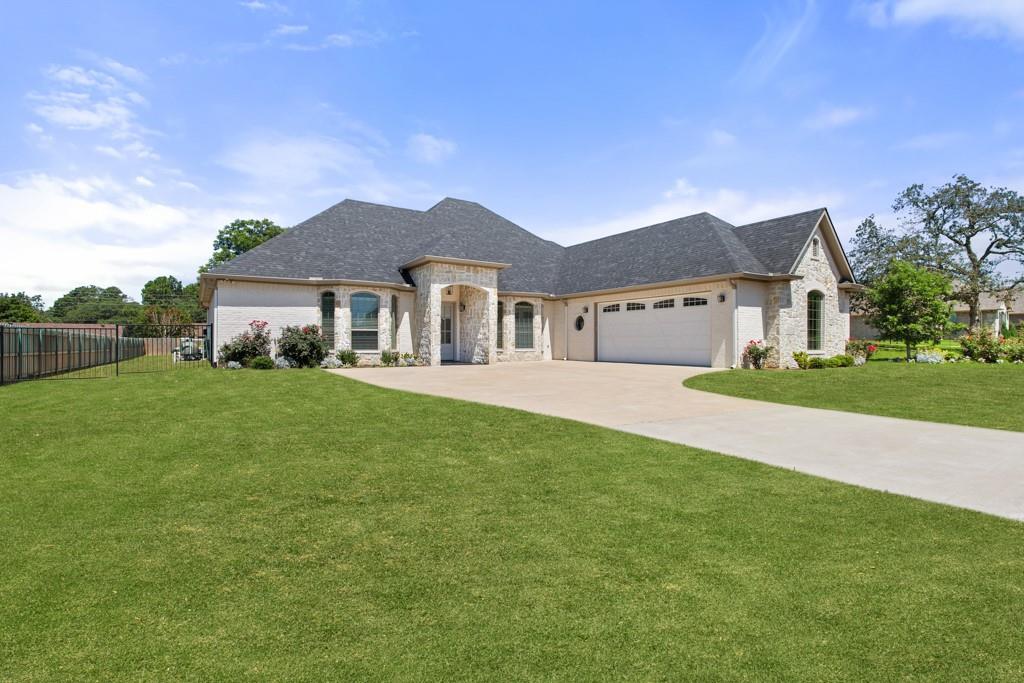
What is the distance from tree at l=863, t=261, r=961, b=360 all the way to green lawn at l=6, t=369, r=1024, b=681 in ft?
74.1

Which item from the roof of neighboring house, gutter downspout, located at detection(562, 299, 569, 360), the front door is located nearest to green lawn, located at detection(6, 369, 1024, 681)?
the roof of neighboring house

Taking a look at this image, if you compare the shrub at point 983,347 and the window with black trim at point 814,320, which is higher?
the window with black trim at point 814,320

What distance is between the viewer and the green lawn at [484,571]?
7.79 ft

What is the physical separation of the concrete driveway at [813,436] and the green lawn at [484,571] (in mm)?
680

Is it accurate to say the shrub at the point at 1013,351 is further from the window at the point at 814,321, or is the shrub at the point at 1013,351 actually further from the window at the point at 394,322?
the window at the point at 394,322

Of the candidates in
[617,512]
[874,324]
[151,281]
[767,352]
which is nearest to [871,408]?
[617,512]

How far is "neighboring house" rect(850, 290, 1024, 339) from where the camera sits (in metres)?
39.8

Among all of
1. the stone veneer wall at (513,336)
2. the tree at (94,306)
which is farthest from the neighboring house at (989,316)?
the tree at (94,306)

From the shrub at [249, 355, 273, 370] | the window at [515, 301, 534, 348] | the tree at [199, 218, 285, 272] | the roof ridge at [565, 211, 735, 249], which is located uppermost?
the tree at [199, 218, 285, 272]

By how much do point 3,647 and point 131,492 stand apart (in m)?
2.66

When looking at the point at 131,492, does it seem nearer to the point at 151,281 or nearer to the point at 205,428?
the point at 205,428

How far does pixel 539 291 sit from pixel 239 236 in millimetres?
37300

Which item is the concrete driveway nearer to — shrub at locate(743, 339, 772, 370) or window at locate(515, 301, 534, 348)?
shrub at locate(743, 339, 772, 370)

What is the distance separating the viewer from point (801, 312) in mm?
20594
